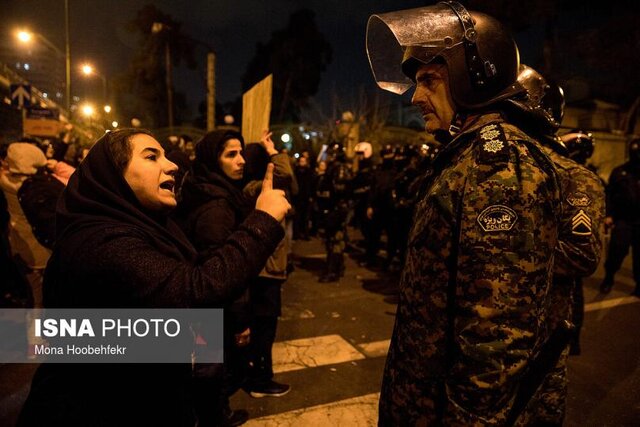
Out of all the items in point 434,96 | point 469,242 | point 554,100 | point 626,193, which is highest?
point 554,100

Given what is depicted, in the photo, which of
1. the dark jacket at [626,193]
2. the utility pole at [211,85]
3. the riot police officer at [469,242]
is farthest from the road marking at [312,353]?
the utility pole at [211,85]

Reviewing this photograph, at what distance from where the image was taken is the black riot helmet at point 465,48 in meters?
1.66

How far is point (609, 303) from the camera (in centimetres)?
620

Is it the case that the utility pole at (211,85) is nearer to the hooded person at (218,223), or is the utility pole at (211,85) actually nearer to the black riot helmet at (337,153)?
the black riot helmet at (337,153)

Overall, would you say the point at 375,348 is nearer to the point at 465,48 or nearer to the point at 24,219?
the point at 465,48

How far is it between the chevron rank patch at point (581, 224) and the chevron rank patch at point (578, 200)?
6 cm

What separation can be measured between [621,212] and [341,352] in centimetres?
504

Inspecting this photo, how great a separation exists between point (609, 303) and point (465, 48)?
611 cm

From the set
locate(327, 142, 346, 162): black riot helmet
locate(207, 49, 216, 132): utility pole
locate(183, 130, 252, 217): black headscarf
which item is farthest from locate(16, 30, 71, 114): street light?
locate(183, 130, 252, 217): black headscarf

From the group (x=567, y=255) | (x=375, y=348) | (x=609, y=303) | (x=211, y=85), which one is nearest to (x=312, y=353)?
(x=375, y=348)

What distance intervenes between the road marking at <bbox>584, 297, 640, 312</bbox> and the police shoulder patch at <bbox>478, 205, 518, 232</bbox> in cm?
562

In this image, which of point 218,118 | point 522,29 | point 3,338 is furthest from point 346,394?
point 218,118

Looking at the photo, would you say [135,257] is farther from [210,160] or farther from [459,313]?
[210,160]

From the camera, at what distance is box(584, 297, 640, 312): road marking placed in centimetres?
603
